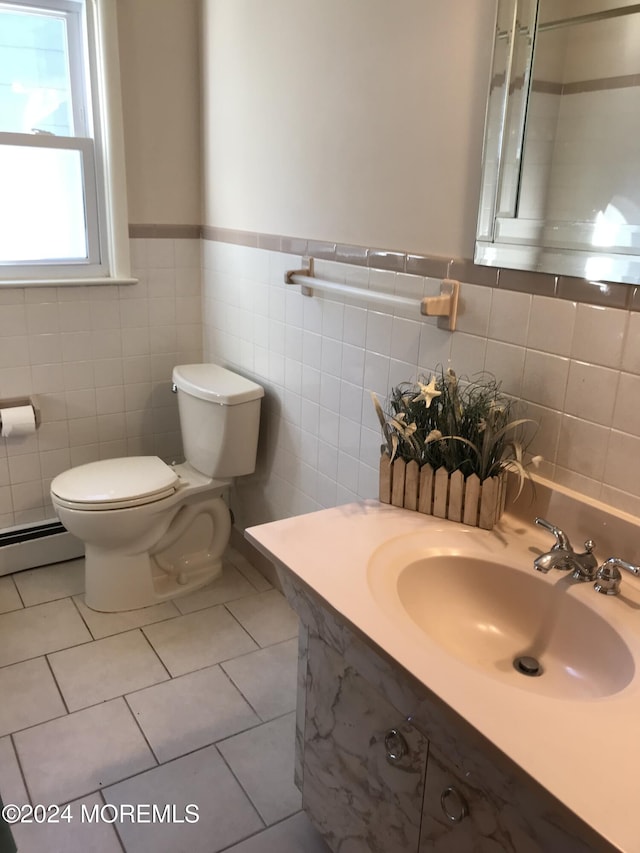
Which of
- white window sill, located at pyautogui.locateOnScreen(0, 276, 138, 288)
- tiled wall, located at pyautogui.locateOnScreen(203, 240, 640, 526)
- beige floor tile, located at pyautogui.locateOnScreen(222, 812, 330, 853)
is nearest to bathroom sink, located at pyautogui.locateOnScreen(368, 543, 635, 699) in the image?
tiled wall, located at pyautogui.locateOnScreen(203, 240, 640, 526)

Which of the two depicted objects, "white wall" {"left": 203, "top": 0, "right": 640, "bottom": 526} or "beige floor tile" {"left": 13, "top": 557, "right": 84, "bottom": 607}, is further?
"beige floor tile" {"left": 13, "top": 557, "right": 84, "bottom": 607}

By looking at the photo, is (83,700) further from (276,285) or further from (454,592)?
(276,285)

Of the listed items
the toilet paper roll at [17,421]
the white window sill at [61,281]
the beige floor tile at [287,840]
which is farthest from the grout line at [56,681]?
the white window sill at [61,281]

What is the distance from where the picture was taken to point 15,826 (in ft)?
5.43

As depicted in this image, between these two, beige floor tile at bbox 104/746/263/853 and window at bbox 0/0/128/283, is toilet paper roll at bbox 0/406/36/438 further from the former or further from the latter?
beige floor tile at bbox 104/746/263/853

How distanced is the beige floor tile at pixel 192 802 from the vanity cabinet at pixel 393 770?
239mm

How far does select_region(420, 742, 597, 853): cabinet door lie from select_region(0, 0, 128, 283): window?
220cm

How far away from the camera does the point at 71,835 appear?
1.64m

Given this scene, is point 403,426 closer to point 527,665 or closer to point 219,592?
point 527,665

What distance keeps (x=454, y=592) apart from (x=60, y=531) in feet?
6.26

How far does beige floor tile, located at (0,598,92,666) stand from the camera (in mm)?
2285

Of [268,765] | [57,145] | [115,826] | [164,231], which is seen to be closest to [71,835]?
[115,826]

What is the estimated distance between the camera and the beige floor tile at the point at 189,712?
1930mm

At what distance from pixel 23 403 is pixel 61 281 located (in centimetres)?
48
